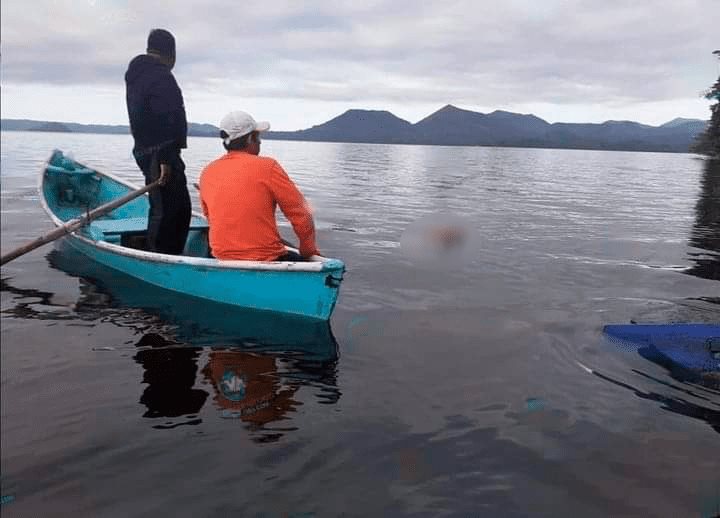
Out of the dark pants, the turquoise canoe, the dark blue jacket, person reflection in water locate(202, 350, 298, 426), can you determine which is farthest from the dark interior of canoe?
person reflection in water locate(202, 350, 298, 426)

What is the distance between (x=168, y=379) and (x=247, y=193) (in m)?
2.24

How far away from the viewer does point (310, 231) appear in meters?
6.87

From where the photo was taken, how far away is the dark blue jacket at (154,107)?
7918mm

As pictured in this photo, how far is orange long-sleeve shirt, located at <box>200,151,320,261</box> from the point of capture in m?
6.34

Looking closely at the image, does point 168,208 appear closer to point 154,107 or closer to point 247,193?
point 154,107

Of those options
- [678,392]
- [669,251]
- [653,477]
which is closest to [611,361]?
[678,392]

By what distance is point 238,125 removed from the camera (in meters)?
6.32

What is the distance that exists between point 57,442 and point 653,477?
175 inches

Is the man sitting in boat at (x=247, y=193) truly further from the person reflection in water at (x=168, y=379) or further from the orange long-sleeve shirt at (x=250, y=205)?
the person reflection in water at (x=168, y=379)

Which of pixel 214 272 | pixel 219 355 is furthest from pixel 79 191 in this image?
pixel 219 355

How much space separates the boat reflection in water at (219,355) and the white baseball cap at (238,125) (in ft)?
7.75

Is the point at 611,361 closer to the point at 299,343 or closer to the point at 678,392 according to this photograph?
the point at 678,392

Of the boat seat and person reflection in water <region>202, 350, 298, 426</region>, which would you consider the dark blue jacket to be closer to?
the boat seat

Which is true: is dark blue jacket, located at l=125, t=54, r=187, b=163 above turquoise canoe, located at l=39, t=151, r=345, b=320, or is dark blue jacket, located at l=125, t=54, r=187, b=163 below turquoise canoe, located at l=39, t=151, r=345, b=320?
above
